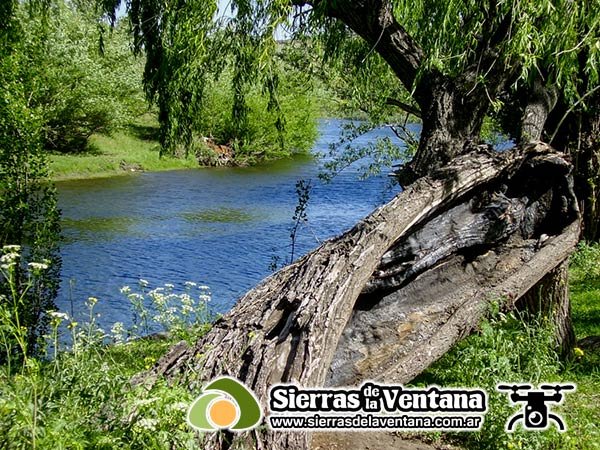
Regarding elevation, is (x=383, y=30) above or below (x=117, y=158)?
above

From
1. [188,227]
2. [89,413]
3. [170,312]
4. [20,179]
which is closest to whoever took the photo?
[89,413]

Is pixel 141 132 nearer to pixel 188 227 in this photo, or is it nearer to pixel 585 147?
pixel 188 227

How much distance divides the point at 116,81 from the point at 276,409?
25712 mm

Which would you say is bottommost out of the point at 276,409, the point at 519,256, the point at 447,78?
the point at 276,409

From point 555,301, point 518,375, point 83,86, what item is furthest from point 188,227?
point 518,375

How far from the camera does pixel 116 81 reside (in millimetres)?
27297

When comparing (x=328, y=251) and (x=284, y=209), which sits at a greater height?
(x=328, y=251)

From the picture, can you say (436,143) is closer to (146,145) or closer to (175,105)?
(175,105)

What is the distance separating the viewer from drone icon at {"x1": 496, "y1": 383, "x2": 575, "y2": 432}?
3922 millimetres

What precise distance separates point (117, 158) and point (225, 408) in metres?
26.3

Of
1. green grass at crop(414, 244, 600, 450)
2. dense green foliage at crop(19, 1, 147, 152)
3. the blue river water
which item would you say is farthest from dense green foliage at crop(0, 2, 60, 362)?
dense green foliage at crop(19, 1, 147, 152)

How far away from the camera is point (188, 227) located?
1867cm

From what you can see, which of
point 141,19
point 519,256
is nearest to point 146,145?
point 141,19

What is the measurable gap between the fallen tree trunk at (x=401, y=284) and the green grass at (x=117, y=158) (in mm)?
20739
